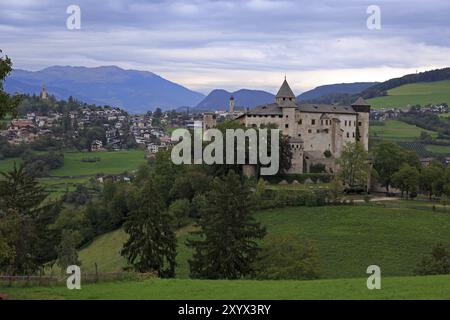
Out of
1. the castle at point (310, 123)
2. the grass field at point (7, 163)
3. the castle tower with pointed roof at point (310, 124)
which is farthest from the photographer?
the grass field at point (7, 163)

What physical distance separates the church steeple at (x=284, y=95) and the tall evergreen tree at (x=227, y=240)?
4535 cm

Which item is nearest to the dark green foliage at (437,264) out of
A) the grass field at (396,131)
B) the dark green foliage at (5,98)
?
the dark green foliage at (5,98)

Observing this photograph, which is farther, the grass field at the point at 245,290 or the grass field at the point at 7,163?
the grass field at the point at 7,163

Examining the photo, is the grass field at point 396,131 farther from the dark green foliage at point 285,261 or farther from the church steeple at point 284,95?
the dark green foliage at point 285,261

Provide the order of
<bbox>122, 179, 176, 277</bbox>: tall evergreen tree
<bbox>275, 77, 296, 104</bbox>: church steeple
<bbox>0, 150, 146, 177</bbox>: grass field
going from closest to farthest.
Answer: <bbox>122, 179, 176, 277</bbox>: tall evergreen tree < <bbox>275, 77, 296, 104</bbox>: church steeple < <bbox>0, 150, 146, 177</bbox>: grass field

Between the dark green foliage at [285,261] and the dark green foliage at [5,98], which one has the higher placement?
the dark green foliage at [5,98]

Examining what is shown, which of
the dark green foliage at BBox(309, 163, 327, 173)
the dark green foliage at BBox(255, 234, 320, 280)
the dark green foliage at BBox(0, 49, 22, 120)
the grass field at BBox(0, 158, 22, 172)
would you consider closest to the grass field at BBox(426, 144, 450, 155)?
the dark green foliage at BBox(309, 163, 327, 173)

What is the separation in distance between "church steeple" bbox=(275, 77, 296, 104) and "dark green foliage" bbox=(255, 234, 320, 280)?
45.7m

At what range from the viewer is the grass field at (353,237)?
2084 inches

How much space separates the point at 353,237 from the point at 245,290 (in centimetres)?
3853

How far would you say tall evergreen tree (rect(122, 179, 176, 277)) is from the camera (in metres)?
36.9

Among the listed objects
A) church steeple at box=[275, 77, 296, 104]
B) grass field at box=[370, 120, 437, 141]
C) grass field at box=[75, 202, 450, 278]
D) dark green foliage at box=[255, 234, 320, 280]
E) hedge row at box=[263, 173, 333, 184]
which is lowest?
grass field at box=[75, 202, 450, 278]

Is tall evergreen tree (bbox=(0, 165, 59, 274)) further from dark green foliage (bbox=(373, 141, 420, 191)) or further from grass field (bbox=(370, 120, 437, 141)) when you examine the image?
grass field (bbox=(370, 120, 437, 141))
